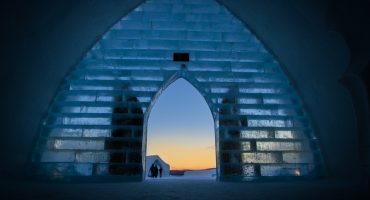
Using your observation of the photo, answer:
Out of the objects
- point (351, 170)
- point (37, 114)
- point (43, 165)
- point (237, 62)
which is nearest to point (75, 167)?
point (43, 165)

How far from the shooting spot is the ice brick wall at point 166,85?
726 centimetres

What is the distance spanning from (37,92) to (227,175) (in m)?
5.77

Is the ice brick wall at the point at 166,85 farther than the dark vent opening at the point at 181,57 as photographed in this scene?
No

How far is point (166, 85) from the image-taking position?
8258 mm

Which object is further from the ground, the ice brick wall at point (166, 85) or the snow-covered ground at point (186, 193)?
the ice brick wall at point (166, 85)

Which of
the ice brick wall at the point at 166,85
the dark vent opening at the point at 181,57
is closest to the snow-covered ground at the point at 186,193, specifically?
the ice brick wall at the point at 166,85

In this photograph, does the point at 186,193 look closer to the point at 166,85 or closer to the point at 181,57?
the point at 166,85

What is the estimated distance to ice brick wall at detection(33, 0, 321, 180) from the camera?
7.26m

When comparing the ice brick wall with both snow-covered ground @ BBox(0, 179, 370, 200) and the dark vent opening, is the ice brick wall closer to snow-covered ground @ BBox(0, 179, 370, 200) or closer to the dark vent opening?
the dark vent opening

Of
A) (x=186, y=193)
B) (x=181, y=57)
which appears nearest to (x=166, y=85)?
(x=181, y=57)

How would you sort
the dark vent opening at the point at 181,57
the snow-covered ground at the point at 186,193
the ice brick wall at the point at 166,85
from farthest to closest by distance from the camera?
the dark vent opening at the point at 181,57 → the ice brick wall at the point at 166,85 → the snow-covered ground at the point at 186,193

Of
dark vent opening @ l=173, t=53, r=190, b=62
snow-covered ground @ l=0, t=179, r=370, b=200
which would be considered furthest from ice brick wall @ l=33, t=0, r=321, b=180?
snow-covered ground @ l=0, t=179, r=370, b=200

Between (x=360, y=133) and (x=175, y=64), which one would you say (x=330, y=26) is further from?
(x=175, y=64)

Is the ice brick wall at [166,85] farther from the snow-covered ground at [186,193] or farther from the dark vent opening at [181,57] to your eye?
the snow-covered ground at [186,193]
